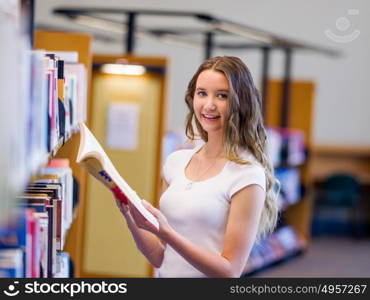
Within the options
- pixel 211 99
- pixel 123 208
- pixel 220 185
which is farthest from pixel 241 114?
pixel 123 208

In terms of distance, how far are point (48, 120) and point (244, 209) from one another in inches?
22.4

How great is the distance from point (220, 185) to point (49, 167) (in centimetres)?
84

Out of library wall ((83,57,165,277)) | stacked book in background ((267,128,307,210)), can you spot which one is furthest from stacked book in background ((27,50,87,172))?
stacked book in background ((267,128,307,210))

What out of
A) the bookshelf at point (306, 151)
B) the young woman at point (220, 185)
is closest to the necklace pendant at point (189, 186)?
the young woman at point (220, 185)

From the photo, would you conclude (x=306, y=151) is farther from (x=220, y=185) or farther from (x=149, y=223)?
(x=149, y=223)

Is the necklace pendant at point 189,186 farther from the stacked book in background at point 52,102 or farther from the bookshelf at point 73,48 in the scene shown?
the bookshelf at point 73,48

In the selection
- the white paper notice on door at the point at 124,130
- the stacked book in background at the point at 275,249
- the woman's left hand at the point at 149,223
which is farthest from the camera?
the stacked book in background at the point at 275,249

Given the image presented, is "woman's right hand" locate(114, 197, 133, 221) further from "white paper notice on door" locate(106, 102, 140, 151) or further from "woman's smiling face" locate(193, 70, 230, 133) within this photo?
"white paper notice on door" locate(106, 102, 140, 151)

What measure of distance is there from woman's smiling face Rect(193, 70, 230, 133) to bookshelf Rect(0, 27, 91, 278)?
0.41 m

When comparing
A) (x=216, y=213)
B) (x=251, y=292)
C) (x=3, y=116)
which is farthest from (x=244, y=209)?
(x=3, y=116)

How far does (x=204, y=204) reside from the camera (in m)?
1.99

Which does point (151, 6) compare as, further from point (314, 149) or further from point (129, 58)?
point (129, 58)

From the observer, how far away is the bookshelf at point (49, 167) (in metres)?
1.52

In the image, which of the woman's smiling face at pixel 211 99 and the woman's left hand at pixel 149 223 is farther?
the woman's smiling face at pixel 211 99
